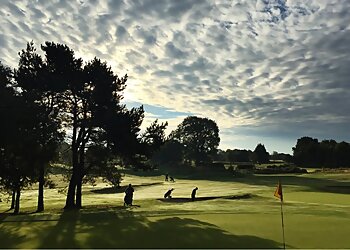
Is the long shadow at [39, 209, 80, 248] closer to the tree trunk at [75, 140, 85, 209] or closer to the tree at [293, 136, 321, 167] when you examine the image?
the tree trunk at [75, 140, 85, 209]

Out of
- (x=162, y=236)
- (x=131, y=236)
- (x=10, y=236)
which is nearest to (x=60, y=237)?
(x=10, y=236)

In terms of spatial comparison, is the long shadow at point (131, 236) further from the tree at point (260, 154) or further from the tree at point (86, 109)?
the tree at point (260, 154)

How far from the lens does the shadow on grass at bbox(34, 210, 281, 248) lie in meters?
12.8

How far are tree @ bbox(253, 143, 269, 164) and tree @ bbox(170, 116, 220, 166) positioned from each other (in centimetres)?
2206

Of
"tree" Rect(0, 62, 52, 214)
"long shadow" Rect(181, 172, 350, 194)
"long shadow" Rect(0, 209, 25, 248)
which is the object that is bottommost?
"long shadow" Rect(0, 209, 25, 248)

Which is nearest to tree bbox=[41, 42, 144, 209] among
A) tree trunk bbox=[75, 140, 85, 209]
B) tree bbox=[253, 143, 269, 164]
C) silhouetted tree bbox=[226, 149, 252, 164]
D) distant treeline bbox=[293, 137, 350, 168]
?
tree trunk bbox=[75, 140, 85, 209]

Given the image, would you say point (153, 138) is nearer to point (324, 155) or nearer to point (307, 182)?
point (307, 182)

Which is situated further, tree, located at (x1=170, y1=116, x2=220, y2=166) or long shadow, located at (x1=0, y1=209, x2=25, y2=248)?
tree, located at (x1=170, y1=116, x2=220, y2=166)

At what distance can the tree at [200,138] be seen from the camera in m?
131

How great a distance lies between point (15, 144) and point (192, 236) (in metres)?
11.9

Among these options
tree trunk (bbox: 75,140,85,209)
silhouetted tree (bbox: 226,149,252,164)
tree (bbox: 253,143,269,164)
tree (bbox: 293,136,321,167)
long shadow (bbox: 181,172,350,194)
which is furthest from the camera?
silhouetted tree (bbox: 226,149,252,164)

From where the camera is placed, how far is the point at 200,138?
131m

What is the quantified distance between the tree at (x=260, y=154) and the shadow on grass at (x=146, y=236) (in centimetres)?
13069

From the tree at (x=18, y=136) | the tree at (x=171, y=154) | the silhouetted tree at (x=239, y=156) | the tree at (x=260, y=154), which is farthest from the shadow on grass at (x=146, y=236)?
the silhouetted tree at (x=239, y=156)
